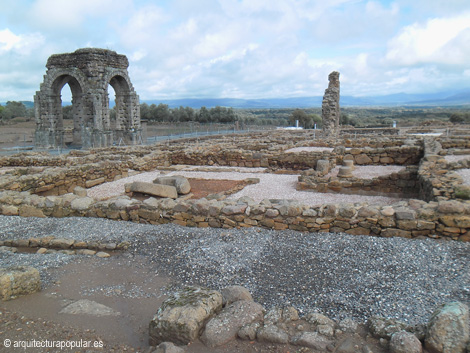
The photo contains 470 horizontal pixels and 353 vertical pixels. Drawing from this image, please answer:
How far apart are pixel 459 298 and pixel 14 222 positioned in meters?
8.51

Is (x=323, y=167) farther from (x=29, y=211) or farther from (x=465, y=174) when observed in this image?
(x=29, y=211)

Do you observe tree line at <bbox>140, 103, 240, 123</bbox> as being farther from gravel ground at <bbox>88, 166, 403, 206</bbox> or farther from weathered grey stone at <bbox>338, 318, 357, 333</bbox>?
weathered grey stone at <bbox>338, 318, 357, 333</bbox>

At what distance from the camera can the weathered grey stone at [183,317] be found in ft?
11.7

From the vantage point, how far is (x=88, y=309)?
174 inches

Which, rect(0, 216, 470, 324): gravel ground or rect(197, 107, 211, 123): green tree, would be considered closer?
rect(0, 216, 470, 324): gravel ground

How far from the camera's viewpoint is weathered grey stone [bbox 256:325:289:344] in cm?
352

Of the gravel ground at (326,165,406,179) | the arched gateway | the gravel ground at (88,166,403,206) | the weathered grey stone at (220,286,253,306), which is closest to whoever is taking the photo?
the weathered grey stone at (220,286,253,306)

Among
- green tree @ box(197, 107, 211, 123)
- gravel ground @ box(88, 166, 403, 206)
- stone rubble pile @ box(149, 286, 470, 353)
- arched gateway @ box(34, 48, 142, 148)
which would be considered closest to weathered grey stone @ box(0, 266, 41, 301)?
stone rubble pile @ box(149, 286, 470, 353)

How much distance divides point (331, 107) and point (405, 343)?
28.4 meters

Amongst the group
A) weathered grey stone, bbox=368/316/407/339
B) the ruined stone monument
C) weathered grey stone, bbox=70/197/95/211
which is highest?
the ruined stone monument

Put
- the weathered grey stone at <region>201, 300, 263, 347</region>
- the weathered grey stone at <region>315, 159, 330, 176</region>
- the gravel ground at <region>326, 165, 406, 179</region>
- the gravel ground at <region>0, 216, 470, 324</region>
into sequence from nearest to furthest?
the weathered grey stone at <region>201, 300, 263, 347</region>
the gravel ground at <region>0, 216, 470, 324</region>
the weathered grey stone at <region>315, 159, 330, 176</region>
the gravel ground at <region>326, 165, 406, 179</region>

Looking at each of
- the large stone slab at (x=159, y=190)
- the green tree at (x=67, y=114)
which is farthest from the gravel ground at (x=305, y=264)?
the green tree at (x=67, y=114)

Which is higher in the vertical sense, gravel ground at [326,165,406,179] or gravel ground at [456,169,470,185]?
gravel ground at [456,169,470,185]

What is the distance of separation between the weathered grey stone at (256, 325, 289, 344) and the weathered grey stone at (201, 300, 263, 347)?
0.74 ft
